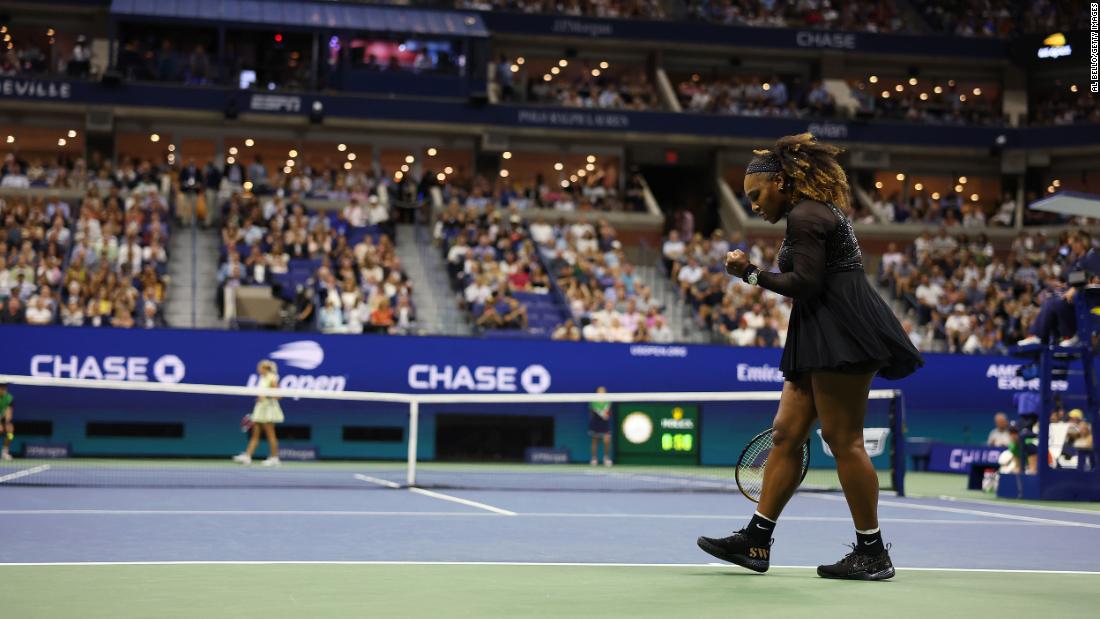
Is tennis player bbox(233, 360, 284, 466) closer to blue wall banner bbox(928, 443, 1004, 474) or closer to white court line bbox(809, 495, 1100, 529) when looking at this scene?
white court line bbox(809, 495, 1100, 529)

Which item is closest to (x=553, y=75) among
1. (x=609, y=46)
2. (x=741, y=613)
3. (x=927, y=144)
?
(x=609, y=46)

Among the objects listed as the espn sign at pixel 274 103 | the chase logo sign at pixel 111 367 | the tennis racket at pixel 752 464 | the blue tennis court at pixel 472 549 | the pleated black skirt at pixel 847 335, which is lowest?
the blue tennis court at pixel 472 549

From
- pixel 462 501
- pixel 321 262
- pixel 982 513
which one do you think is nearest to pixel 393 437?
pixel 321 262

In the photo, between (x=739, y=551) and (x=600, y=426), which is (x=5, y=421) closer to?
(x=600, y=426)

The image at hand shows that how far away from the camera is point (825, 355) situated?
6191 mm

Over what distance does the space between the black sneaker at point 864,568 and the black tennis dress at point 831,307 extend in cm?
85

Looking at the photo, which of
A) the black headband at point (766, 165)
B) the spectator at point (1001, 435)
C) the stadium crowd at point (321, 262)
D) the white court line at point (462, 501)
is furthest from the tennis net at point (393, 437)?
the black headband at point (766, 165)

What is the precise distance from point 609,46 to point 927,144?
10.1 m

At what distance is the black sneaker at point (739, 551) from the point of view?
21.1 ft

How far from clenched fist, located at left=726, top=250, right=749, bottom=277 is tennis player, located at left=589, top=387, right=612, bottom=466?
18.1 meters

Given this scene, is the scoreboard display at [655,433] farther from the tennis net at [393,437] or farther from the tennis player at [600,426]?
the tennis player at [600,426]

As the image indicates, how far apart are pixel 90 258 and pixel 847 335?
22.6 m

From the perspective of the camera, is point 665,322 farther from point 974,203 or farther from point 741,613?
point 741,613

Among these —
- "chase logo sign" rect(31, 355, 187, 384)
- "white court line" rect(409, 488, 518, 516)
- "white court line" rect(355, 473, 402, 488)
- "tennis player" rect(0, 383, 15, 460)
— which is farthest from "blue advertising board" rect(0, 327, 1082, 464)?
"white court line" rect(409, 488, 518, 516)
